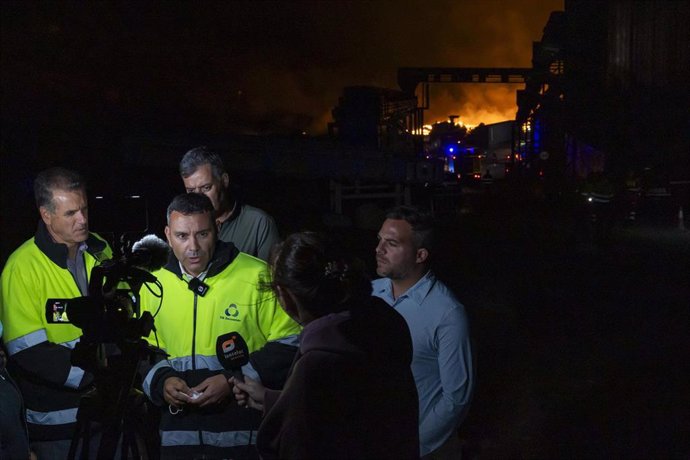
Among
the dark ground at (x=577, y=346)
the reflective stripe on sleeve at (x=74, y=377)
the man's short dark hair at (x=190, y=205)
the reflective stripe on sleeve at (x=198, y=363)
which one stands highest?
the man's short dark hair at (x=190, y=205)

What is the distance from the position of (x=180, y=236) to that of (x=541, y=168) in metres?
45.4

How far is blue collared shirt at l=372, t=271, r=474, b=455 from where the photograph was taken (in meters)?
3.28

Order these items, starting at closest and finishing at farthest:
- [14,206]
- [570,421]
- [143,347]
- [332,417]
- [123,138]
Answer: [332,417], [143,347], [570,421], [14,206], [123,138]

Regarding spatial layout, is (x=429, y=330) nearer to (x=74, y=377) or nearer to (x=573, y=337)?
(x=74, y=377)

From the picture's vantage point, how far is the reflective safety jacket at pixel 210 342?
320 centimetres

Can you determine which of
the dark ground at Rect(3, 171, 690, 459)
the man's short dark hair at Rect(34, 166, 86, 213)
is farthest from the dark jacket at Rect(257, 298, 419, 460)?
the dark ground at Rect(3, 171, 690, 459)

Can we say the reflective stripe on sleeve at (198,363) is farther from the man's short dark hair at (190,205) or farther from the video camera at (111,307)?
the man's short dark hair at (190,205)

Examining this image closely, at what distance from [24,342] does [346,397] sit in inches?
74.0

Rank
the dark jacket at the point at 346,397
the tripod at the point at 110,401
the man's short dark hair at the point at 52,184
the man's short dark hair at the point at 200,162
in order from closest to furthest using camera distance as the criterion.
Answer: the dark jacket at the point at 346,397, the tripod at the point at 110,401, the man's short dark hair at the point at 52,184, the man's short dark hair at the point at 200,162

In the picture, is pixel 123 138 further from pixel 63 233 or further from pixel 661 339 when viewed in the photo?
pixel 63 233

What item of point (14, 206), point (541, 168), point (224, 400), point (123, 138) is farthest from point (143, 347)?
point (541, 168)

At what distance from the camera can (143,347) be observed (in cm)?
299

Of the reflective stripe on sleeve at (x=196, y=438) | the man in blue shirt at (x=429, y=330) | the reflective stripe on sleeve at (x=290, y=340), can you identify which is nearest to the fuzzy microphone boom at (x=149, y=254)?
the reflective stripe on sleeve at (x=290, y=340)

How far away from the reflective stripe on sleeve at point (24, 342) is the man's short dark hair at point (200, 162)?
55.4 inches
